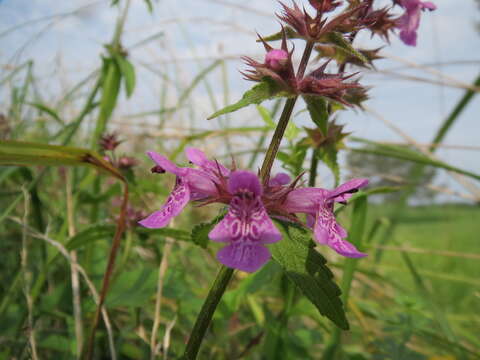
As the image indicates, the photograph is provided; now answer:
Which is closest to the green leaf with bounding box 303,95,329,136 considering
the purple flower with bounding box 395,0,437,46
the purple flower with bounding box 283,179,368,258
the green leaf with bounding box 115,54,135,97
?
the purple flower with bounding box 283,179,368,258

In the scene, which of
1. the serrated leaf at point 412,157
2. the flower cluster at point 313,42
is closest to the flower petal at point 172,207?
the flower cluster at point 313,42

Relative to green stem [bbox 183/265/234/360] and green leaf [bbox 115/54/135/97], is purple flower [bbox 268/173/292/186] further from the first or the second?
green leaf [bbox 115/54/135/97]

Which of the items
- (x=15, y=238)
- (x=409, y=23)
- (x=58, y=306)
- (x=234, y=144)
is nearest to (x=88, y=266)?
(x=58, y=306)

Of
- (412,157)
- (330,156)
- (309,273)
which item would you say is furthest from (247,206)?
(412,157)

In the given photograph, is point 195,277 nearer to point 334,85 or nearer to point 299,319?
point 299,319

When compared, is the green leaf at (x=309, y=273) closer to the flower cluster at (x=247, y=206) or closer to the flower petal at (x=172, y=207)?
the flower cluster at (x=247, y=206)

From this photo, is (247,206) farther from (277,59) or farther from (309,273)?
(277,59)

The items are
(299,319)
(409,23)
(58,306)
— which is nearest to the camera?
(409,23)
